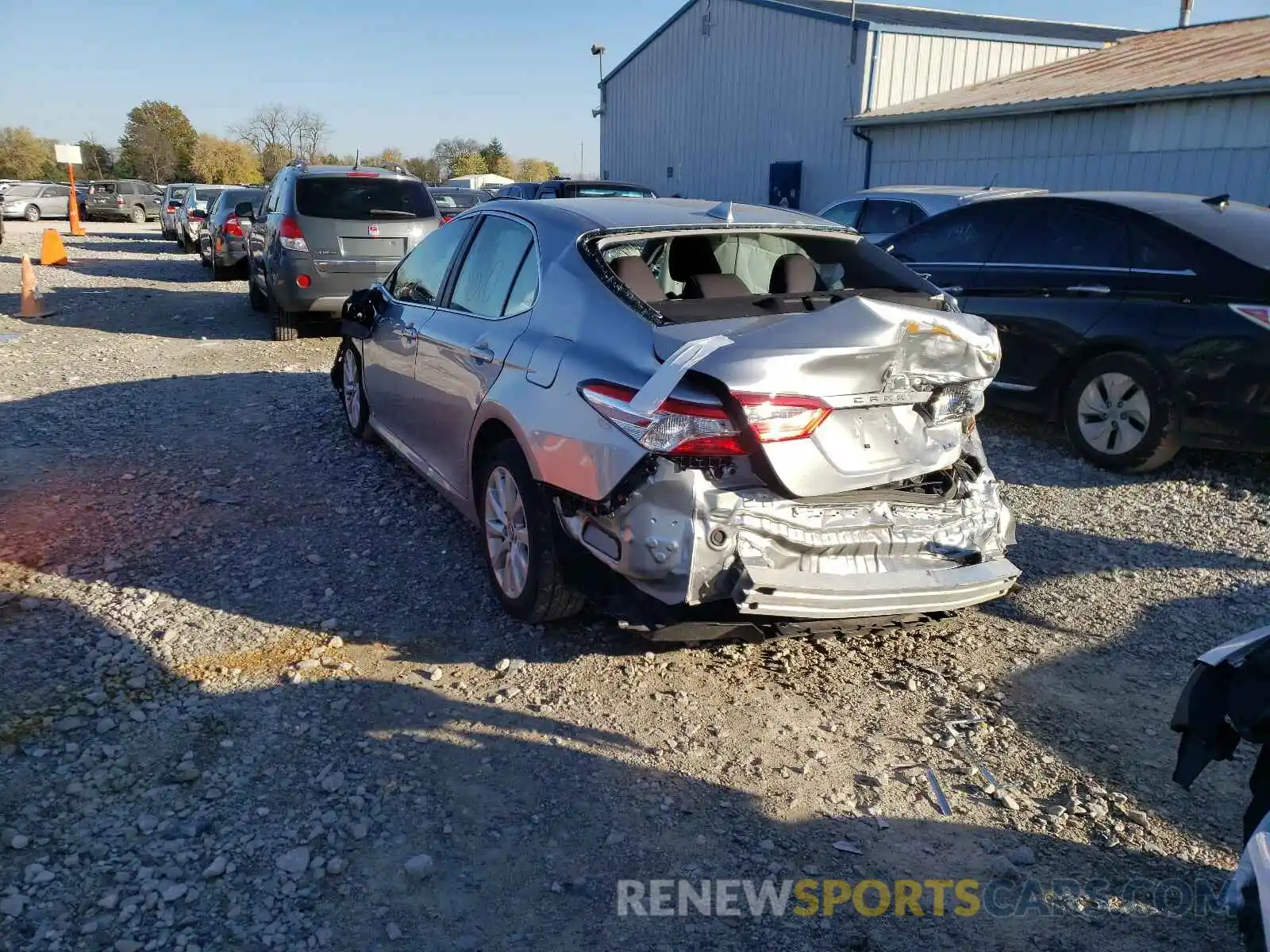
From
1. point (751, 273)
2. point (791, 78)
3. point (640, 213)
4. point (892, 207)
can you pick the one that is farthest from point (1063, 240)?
point (791, 78)

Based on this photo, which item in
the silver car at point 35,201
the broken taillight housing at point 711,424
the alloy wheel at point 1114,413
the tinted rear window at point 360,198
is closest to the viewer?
the broken taillight housing at point 711,424

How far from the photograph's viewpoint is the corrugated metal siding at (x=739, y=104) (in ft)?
64.1

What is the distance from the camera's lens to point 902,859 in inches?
110

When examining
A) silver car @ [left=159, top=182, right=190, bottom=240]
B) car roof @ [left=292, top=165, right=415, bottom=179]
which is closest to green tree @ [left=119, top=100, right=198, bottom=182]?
silver car @ [left=159, top=182, right=190, bottom=240]

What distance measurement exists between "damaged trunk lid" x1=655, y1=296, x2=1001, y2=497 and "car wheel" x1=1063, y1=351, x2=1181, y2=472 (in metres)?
2.91

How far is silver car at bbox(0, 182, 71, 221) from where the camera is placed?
40.4 metres

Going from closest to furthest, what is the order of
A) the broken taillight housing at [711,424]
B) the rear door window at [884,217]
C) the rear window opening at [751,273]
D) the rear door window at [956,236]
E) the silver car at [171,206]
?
the broken taillight housing at [711,424] → the rear window opening at [751,273] → the rear door window at [956,236] → the rear door window at [884,217] → the silver car at [171,206]

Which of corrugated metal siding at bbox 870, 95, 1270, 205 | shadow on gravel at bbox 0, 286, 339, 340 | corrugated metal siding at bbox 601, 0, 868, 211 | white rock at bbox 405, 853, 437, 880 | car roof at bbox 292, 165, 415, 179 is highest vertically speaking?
corrugated metal siding at bbox 601, 0, 868, 211

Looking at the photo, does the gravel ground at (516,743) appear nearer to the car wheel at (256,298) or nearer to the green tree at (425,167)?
the car wheel at (256,298)

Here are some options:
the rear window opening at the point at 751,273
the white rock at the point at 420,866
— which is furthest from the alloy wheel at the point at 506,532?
the white rock at the point at 420,866

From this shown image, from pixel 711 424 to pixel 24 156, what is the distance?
8438cm

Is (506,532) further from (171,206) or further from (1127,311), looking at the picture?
(171,206)

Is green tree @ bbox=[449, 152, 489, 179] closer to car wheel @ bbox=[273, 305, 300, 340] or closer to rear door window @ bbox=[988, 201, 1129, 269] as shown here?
car wheel @ bbox=[273, 305, 300, 340]

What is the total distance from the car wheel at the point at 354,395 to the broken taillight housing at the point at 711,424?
11.9 ft
